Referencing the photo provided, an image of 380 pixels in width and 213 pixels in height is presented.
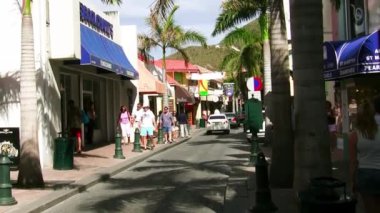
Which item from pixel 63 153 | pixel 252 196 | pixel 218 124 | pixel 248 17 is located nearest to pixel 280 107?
pixel 252 196

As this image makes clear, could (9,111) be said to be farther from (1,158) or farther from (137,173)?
(1,158)

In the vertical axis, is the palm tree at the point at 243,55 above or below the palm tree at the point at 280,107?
above

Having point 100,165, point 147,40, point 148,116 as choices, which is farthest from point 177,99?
point 100,165

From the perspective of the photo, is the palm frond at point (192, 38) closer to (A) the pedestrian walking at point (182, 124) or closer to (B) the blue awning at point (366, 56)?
(A) the pedestrian walking at point (182, 124)

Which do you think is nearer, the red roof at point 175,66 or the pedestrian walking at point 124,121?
the pedestrian walking at point 124,121

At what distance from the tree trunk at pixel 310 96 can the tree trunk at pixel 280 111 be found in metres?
3.54

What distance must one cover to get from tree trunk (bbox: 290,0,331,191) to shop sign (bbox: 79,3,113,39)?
48.5 feet

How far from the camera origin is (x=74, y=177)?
14.6m

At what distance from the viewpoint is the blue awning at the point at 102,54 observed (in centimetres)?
2015

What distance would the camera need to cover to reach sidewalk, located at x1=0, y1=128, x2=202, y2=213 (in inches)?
425

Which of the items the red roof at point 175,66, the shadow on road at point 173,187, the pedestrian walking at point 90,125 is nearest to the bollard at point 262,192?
the shadow on road at point 173,187

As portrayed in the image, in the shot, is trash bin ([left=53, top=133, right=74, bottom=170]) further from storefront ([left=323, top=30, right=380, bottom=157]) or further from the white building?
storefront ([left=323, top=30, right=380, bottom=157])

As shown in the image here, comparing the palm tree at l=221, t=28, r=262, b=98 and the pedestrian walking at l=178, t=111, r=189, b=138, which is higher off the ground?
the palm tree at l=221, t=28, r=262, b=98

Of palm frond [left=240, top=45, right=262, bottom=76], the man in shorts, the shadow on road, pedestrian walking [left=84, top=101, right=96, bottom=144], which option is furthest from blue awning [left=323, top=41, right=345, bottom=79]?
palm frond [left=240, top=45, right=262, bottom=76]
